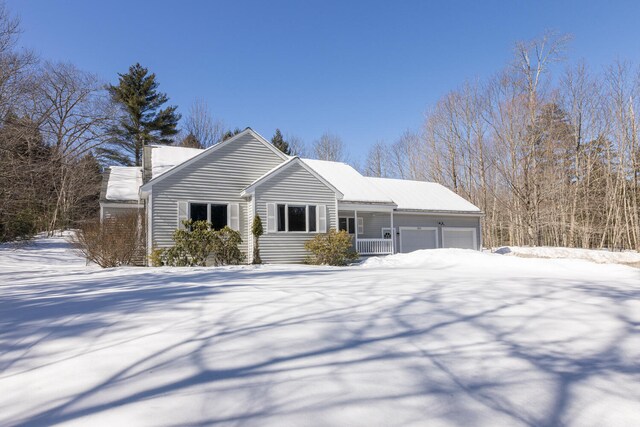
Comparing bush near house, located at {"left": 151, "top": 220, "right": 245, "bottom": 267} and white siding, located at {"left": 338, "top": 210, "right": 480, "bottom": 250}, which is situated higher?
white siding, located at {"left": 338, "top": 210, "right": 480, "bottom": 250}

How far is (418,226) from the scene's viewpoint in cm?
2081

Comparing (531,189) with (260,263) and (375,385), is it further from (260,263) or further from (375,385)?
(375,385)

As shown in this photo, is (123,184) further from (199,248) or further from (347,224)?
(347,224)

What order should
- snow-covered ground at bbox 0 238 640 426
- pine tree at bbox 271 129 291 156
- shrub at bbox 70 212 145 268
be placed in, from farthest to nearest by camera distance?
pine tree at bbox 271 129 291 156 < shrub at bbox 70 212 145 268 < snow-covered ground at bbox 0 238 640 426

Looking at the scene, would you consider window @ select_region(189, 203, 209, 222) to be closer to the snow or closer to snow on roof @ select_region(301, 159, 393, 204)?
snow on roof @ select_region(301, 159, 393, 204)

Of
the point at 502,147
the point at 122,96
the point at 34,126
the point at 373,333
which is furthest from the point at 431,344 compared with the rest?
the point at 122,96

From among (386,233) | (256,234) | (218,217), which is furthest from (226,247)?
(386,233)

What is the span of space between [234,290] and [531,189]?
23.1 metres

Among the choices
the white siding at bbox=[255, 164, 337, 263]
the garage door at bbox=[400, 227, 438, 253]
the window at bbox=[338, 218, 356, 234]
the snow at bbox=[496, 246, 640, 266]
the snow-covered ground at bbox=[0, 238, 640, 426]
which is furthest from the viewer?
the garage door at bbox=[400, 227, 438, 253]

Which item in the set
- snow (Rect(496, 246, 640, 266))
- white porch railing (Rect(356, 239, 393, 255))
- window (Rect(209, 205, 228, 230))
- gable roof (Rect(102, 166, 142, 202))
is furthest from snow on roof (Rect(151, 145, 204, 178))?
snow (Rect(496, 246, 640, 266))

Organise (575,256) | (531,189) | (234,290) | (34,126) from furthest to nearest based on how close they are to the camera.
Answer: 1. (531,189)
2. (575,256)
3. (34,126)
4. (234,290)

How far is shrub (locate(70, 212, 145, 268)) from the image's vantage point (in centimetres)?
1183

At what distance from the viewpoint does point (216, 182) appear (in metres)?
14.7

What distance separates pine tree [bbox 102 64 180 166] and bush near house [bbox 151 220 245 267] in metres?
22.3
